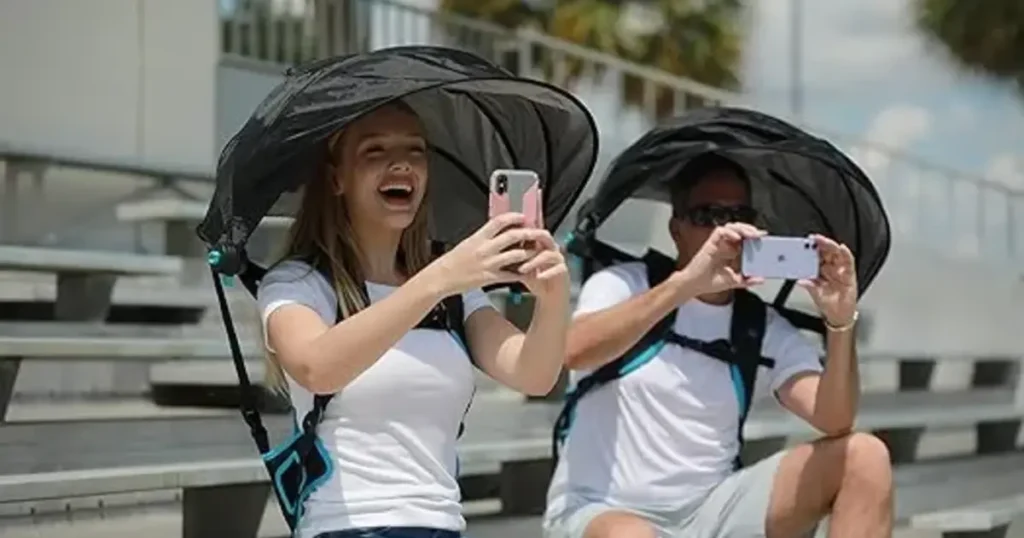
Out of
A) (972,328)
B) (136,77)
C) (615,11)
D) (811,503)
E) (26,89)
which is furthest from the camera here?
(615,11)

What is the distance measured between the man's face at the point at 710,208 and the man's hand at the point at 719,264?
194 millimetres

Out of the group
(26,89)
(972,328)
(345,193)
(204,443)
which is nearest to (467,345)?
(345,193)

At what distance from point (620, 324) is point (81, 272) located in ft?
6.70

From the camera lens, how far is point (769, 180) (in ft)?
9.71

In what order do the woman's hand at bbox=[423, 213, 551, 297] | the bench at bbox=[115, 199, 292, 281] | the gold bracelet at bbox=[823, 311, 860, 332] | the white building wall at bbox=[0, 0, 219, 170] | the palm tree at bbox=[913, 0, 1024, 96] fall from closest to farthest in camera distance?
the woman's hand at bbox=[423, 213, 551, 297] < the gold bracelet at bbox=[823, 311, 860, 332] < the bench at bbox=[115, 199, 292, 281] < the white building wall at bbox=[0, 0, 219, 170] < the palm tree at bbox=[913, 0, 1024, 96]

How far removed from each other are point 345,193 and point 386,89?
0.70 feet

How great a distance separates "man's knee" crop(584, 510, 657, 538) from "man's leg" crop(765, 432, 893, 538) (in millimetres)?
217

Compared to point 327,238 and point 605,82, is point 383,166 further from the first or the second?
A: point 605,82

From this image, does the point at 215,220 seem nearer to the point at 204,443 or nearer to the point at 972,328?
the point at 204,443

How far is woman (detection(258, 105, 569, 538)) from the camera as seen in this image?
195cm

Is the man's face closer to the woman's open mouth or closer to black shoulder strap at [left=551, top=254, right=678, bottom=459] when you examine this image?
black shoulder strap at [left=551, top=254, right=678, bottom=459]

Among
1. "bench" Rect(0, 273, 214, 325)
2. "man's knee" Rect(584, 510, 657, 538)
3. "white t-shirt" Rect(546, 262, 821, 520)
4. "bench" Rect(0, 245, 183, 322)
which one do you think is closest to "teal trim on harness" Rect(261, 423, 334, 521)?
"man's knee" Rect(584, 510, 657, 538)

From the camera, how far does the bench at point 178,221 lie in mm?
5117

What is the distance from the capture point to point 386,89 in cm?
204
